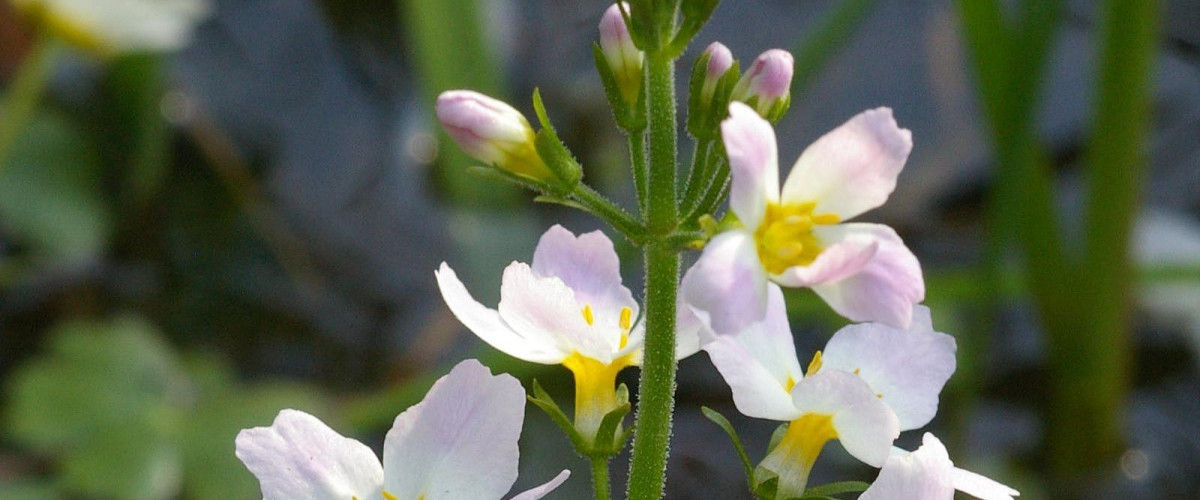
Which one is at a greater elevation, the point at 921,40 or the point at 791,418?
the point at 921,40

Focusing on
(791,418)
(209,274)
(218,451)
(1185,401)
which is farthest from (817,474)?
(791,418)

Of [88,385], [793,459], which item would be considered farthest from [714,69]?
[88,385]

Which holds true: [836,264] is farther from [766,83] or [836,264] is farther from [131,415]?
[131,415]

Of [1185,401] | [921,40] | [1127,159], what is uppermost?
[921,40]

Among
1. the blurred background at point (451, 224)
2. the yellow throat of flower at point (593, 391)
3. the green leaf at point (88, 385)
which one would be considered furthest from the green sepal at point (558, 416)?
the green leaf at point (88, 385)

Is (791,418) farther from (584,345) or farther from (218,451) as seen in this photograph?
(218,451)

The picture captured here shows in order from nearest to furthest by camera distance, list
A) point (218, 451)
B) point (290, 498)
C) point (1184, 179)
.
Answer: point (290, 498)
point (218, 451)
point (1184, 179)

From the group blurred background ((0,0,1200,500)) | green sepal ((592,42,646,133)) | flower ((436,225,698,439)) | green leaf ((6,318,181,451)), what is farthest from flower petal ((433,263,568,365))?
green leaf ((6,318,181,451))
